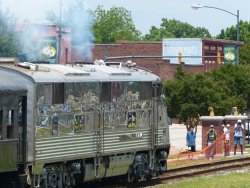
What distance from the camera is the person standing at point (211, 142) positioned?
36906 mm

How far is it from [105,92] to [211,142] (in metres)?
13.9

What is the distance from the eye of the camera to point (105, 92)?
24.0 metres

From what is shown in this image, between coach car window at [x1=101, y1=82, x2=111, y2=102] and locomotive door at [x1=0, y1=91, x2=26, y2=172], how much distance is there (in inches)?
137

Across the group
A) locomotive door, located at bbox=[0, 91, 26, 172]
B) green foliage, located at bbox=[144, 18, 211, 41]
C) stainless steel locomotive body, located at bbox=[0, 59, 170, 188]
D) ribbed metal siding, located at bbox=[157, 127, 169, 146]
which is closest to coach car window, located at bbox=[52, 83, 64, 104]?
stainless steel locomotive body, located at bbox=[0, 59, 170, 188]

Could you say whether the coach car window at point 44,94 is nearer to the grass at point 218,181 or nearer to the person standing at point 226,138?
the grass at point 218,181

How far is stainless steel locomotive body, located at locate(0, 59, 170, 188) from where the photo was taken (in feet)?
69.3

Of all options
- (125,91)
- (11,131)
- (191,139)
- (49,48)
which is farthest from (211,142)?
(49,48)

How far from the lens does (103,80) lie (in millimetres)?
23906

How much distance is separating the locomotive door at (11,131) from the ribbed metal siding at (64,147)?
562 mm

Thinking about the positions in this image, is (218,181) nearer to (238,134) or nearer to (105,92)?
(105,92)

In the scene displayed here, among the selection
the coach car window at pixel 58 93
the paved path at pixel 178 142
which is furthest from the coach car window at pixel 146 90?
the paved path at pixel 178 142

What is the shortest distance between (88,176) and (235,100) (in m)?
26.4

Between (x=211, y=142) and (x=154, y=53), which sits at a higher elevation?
(x=154, y=53)

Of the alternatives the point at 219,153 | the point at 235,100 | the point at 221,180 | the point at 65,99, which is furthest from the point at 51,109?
the point at 235,100
